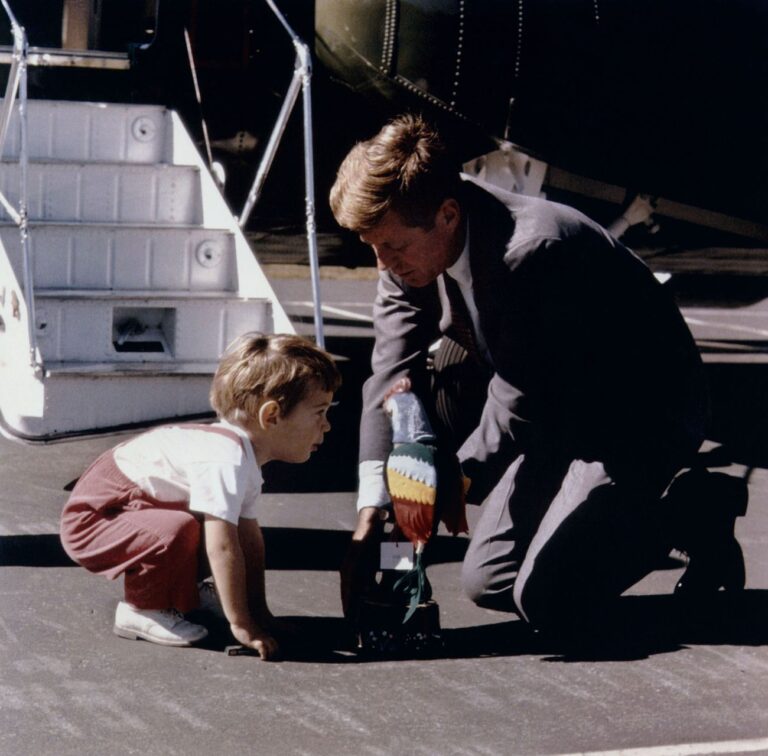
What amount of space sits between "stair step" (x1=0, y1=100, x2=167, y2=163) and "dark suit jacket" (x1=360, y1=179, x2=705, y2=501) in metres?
2.65

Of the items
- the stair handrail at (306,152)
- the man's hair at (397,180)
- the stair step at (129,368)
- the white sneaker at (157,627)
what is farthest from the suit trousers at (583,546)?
the stair step at (129,368)

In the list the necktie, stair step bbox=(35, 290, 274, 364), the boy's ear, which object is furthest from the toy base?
stair step bbox=(35, 290, 274, 364)

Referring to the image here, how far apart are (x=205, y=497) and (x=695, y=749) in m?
1.35

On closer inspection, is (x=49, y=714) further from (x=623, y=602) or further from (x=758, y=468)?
(x=758, y=468)

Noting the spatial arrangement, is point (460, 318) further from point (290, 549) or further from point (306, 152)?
point (306, 152)

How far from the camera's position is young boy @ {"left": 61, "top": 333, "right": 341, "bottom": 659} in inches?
147

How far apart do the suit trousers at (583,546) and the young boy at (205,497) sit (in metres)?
0.48

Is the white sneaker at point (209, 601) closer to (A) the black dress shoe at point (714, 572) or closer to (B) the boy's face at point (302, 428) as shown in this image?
(B) the boy's face at point (302, 428)

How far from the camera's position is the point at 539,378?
3803mm

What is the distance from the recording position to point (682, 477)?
4.22m

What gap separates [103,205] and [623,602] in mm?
2987

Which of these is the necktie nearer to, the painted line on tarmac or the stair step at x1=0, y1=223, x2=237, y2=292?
the painted line on tarmac

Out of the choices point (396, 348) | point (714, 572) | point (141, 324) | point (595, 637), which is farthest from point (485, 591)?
point (141, 324)

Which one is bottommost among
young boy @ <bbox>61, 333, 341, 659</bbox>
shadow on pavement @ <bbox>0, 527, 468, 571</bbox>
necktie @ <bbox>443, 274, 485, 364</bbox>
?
shadow on pavement @ <bbox>0, 527, 468, 571</bbox>
